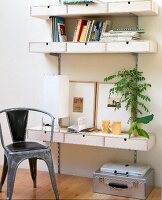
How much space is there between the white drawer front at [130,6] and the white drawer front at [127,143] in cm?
114

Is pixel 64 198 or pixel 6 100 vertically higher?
pixel 6 100

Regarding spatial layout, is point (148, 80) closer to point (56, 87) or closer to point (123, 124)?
point (123, 124)

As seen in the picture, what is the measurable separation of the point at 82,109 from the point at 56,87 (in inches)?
16.1

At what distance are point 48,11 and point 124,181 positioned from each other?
5.75 feet

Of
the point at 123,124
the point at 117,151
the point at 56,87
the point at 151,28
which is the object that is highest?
the point at 151,28

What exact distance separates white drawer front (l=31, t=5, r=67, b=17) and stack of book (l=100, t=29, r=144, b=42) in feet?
1.54

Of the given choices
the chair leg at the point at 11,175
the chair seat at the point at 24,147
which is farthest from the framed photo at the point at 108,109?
the chair leg at the point at 11,175

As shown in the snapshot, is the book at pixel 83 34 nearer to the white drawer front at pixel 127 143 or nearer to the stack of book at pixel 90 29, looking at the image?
the stack of book at pixel 90 29

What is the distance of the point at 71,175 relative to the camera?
14.5 ft

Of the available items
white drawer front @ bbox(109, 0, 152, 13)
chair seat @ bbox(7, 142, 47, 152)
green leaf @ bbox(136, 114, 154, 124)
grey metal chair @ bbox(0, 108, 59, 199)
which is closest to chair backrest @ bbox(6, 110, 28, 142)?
grey metal chair @ bbox(0, 108, 59, 199)

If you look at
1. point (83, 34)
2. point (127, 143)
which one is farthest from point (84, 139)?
point (83, 34)

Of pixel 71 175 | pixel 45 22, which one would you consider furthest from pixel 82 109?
pixel 45 22

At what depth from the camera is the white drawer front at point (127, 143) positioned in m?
3.71

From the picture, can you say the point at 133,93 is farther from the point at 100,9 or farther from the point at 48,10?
the point at 48,10
